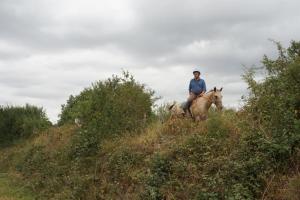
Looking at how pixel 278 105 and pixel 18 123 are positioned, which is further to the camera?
pixel 18 123

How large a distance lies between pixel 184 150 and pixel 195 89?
4966 mm

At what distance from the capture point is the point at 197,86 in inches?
656

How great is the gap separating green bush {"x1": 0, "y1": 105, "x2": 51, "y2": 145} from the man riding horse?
17887 millimetres

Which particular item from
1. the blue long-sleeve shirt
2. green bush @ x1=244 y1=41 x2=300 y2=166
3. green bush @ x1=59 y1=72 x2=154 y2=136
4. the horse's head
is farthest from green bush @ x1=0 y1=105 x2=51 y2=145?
green bush @ x1=244 y1=41 x2=300 y2=166

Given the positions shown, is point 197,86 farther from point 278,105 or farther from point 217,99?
point 278,105

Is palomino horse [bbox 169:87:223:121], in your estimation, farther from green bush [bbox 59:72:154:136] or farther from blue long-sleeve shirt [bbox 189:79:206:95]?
green bush [bbox 59:72:154:136]

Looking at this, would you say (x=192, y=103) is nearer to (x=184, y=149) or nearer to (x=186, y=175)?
(x=184, y=149)

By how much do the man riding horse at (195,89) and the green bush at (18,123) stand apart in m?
17.9

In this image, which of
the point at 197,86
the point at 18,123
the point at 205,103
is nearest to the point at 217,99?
the point at 205,103

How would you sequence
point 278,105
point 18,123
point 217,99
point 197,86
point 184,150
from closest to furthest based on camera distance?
point 278,105 < point 184,150 < point 217,99 < point 197,86 < point 18,123

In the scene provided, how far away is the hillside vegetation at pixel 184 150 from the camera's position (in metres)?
9.59

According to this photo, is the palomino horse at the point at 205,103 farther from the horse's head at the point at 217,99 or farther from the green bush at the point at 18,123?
the green bush at the point at 18,123

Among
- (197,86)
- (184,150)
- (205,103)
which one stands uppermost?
(197,86)

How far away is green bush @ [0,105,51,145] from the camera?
33250 mm
